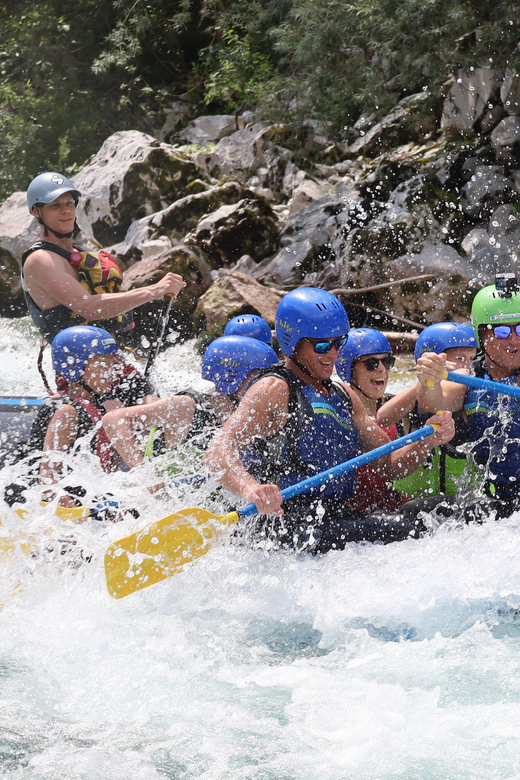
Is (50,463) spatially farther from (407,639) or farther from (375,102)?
(375,102)

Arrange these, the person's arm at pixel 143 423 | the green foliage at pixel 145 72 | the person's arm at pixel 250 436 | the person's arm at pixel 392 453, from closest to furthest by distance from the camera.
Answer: the person's arm at pixel 250 436
the person's arm at pixel 392 453
the person's arm at pixel 143 423
the green foliage at pixel 145 72

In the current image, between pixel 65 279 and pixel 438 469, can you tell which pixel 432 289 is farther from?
pixel 65 279

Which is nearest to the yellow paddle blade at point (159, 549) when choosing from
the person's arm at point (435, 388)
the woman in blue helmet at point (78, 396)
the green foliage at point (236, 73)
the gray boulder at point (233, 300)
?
the woman in blue helmet at point (78, 396)

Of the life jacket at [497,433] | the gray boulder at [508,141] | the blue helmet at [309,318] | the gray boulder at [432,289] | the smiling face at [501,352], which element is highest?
the blue helmet at [309,318]

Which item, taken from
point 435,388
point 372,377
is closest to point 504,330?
point 435,388

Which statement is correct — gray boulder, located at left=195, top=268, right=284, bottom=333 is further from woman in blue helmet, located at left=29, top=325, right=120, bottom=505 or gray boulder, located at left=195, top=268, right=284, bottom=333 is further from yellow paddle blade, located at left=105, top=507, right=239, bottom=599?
yellow paddle blade, located at left=105, top=507, right=239, bottom=599

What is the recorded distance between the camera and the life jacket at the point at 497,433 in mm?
3801

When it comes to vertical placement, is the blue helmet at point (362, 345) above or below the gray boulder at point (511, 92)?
above

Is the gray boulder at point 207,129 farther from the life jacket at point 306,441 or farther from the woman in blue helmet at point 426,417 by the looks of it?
the life jacket at point 306,441

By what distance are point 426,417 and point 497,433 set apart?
13.2 inches

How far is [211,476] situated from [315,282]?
21.6 feet

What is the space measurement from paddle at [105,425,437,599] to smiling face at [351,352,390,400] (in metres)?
0.83

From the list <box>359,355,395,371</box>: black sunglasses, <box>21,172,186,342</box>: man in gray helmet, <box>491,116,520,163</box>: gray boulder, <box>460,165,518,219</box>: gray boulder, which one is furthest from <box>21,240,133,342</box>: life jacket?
<box>491,116,520,163</box>: gray boulder

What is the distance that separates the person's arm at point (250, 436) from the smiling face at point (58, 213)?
175cm
